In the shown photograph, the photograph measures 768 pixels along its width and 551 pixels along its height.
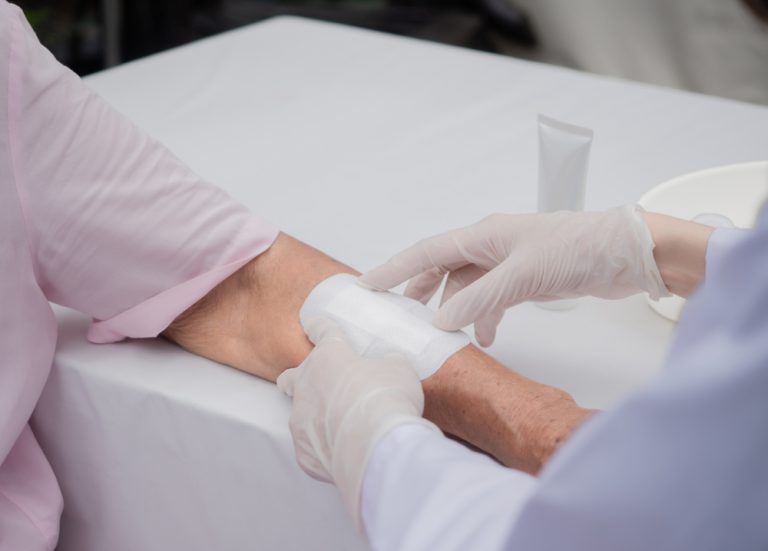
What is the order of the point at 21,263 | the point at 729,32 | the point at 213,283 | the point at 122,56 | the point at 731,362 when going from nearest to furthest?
1. the point at 731,362
2. the point at 21,263
3. the point at 213,283
4. the point at 729,32
5. the point at 122,56

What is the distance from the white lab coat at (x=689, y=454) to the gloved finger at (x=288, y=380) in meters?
0.38

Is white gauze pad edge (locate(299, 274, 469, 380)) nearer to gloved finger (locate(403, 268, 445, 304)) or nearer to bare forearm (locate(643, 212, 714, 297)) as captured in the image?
gloved finger (locate(403, 268, 445, 304))

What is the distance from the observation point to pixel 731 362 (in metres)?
0.44

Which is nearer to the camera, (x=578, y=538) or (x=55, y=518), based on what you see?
(x=578, y=538)

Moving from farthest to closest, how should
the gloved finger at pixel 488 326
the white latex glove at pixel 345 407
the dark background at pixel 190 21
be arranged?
the dark background at pixel 190 21 → the gloved finger at pixel 488 326 → the white latex glove at pixel 345 407

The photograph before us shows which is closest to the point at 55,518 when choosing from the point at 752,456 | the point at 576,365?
the point at 576,365

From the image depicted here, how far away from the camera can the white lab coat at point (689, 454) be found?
17.7 inches

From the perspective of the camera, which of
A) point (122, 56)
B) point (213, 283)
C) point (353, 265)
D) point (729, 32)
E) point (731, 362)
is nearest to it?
point (731, 362)

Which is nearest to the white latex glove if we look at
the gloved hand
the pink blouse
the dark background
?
the gloved hand

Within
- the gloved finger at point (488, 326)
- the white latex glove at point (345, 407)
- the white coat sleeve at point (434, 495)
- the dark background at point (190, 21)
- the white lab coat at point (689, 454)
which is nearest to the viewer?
the white lab coat at point (689, 454)

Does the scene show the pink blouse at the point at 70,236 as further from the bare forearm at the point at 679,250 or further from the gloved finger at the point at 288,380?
the bare forearm at the point at 679,250

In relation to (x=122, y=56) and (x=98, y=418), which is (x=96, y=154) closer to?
(x=98, y=418)

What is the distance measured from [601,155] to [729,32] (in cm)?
127

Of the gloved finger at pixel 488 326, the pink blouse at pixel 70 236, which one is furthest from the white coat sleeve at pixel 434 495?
the pink blouse at pixel 70 236
